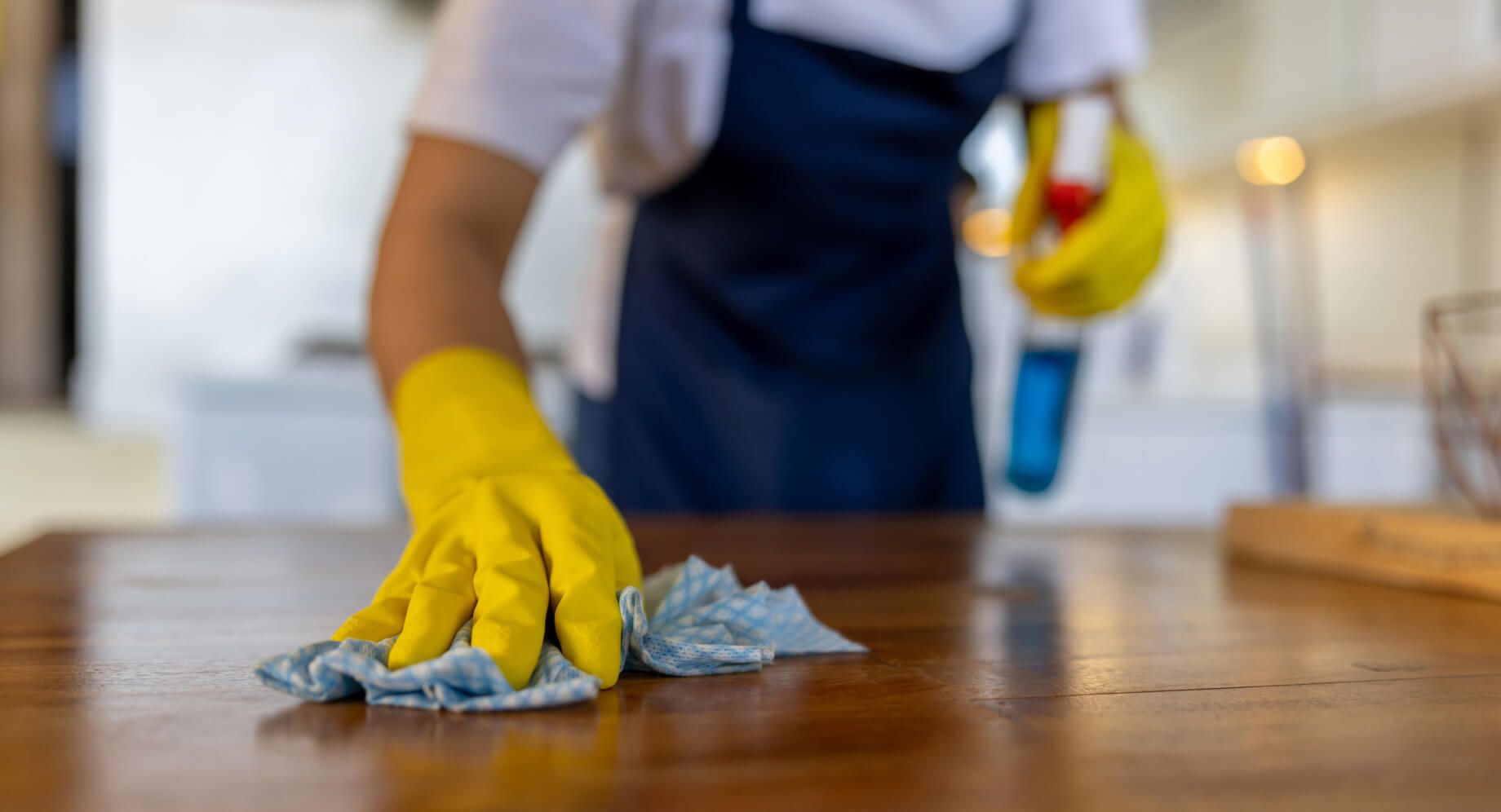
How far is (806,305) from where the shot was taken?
110 centimetres

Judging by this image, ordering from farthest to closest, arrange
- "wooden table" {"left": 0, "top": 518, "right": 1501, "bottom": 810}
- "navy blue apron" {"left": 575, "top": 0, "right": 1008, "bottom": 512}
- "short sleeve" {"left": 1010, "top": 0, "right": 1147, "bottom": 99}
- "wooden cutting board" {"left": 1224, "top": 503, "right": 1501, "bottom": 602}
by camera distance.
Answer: "short sleeve" {"left": 1010, "top": 0, "right": 1147, "bottom": 99} → "navy blue apron" {"left": 575, "top": 0, "right": 1008, "bottom": 512} → "wooden cutting board" {"left": 1224, "top": 503, "right": 1501, "bottom": 602} → "wooden table" {"left": 0, "top": 518, "right": 1501, "bottom": 810}

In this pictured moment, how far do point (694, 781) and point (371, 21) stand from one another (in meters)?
2.71

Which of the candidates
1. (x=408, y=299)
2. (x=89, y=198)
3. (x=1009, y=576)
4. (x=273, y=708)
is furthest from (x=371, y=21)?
(x=273, y=708)

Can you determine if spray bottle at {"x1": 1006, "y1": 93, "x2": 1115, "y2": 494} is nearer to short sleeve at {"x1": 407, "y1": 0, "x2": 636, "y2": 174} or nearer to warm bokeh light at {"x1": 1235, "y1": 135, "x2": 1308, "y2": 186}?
short sleeve at {"x1": 407, "y1": 0, "x2": 636, "y2": 174}

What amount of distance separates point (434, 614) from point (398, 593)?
60mm

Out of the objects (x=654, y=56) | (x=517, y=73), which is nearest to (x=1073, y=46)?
(x=654, y=56)

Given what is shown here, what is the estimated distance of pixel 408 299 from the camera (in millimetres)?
712

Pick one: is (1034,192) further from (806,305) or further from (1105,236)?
(806,305)

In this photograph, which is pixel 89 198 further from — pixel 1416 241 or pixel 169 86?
pixel 1416 241

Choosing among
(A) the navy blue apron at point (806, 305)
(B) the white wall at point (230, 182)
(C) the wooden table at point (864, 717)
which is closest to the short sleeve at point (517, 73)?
(A) the navy blue apron at point (806, 305)

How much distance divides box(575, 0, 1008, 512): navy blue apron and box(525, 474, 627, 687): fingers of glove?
552 millimetres

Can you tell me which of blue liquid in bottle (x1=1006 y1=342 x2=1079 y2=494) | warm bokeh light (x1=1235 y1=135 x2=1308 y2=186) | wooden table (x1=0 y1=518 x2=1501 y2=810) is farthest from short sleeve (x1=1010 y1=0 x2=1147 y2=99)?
warm bokeh light (x1=1235 y1=135 x2=1308 y2=186)

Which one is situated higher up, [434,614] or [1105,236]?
[1105,236]

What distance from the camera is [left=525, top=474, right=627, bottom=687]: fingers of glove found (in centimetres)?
39
